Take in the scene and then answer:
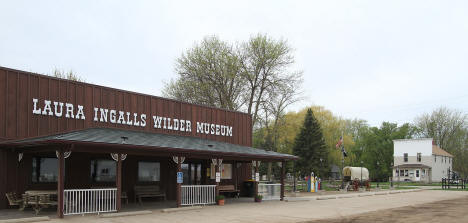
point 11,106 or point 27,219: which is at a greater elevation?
point 11,106

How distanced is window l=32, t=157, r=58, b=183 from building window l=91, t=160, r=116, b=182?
1.68 metres

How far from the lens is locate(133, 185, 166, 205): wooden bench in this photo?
797 inches

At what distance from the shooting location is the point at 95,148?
599 inches

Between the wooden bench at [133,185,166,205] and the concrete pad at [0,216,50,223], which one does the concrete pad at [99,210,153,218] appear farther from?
the wooden bench at [133,185,166,205]

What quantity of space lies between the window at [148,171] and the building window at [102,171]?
5.29 ft

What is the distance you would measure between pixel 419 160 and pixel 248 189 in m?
51.1

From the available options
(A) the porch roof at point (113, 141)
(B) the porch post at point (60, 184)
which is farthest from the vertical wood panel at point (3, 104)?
(B) the porch post at point (60, 184)

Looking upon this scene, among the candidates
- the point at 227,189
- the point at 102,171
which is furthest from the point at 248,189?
the point at 102,171

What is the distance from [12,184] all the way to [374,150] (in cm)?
6806

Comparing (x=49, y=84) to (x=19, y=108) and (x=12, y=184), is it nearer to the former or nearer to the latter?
(x=19, y=108)

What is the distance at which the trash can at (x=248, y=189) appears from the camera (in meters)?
26.2

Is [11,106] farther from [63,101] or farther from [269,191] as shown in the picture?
[269,191]

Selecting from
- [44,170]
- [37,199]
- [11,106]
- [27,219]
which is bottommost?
[27,219]

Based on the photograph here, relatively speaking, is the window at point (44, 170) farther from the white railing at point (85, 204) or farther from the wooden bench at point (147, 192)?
the wooden bench at point (147, 192)
